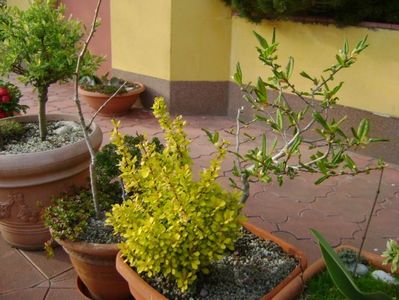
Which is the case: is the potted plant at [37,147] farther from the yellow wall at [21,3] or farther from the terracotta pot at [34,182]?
the yellow wall at [21,3]

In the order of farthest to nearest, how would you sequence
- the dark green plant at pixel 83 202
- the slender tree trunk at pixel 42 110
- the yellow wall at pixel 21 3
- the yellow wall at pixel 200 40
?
the yellow wall at pixel 21 3, the yellow wall at pixel 200 40, the slender tree trunk at pixel 42 110, the dark green plant at pixel 83 202

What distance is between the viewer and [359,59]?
4.35 metres

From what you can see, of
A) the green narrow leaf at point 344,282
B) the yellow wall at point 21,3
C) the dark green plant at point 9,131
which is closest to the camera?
the green narrow leaf at point 344,282

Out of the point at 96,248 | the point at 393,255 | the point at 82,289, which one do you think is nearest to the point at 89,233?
the point at 96,248

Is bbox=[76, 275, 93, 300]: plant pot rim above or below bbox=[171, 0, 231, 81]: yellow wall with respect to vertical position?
below

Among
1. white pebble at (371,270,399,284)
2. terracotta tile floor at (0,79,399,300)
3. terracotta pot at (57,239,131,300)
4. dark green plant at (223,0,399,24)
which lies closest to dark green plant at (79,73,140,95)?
terracotta tile floor at (0,79,399,300)

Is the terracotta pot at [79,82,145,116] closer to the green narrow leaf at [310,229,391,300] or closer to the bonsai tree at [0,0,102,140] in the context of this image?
the bonsai tree at [0,0,102,140]

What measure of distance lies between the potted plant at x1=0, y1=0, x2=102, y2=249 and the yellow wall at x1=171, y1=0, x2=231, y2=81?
2.53 meters

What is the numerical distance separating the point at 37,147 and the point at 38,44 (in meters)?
0.63

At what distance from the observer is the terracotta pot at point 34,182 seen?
2609 mm

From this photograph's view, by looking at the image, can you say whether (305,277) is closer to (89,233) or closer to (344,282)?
(344,282)

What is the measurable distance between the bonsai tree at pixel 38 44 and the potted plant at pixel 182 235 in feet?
3.25

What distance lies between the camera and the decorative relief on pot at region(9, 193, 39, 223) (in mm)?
2680

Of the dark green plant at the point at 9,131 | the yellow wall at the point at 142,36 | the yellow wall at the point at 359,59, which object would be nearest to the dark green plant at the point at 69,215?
the dark green plant at the point at 9,131
